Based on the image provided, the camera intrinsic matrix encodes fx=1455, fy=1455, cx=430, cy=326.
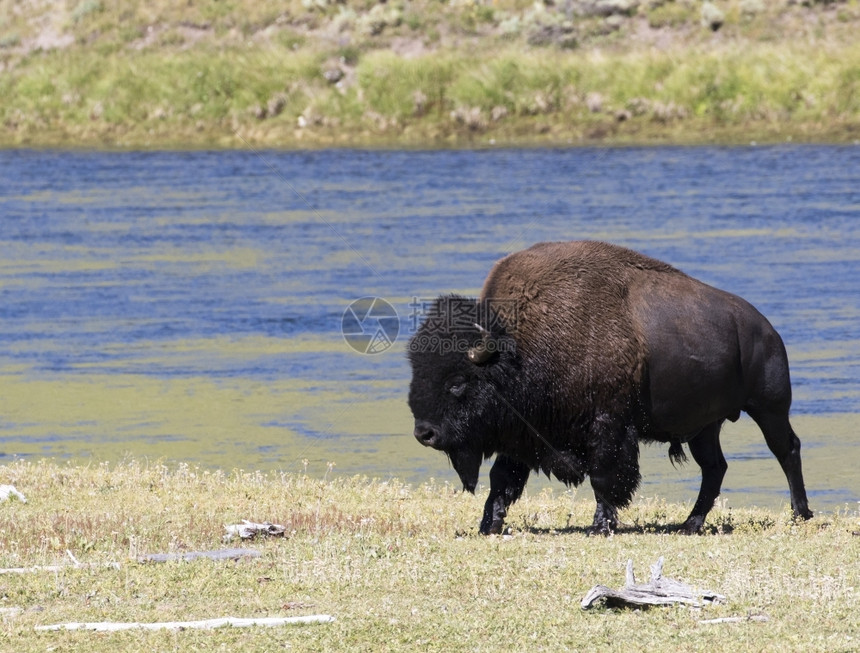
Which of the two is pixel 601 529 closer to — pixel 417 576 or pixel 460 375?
pixel 460 375

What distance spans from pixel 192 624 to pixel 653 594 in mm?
2406

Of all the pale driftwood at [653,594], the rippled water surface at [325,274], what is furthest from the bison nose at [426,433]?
the rippled water surface at [325,274]

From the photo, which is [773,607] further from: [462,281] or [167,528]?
[462,281]

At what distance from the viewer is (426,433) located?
9641 mm

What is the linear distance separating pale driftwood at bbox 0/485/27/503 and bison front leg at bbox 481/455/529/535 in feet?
13.0

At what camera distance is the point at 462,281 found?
2350 cm

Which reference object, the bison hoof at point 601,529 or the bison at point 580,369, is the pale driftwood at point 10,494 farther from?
the bison hoof at point 601,529

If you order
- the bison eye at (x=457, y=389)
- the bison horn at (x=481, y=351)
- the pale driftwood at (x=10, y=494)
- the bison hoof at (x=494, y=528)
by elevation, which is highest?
the bison horn at (x=481, y=351)

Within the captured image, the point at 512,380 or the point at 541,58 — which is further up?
the point at 512,380

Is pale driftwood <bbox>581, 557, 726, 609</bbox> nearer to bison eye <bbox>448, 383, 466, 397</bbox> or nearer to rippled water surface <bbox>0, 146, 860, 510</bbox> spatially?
bison eye <bbox>448, 383, 466, 397</bbox>

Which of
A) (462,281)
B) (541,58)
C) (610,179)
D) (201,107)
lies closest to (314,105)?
(201,107)

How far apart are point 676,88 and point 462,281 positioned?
24.6 m

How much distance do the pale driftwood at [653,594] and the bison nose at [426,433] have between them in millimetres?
2201

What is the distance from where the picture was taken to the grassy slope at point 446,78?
45.8 metres
